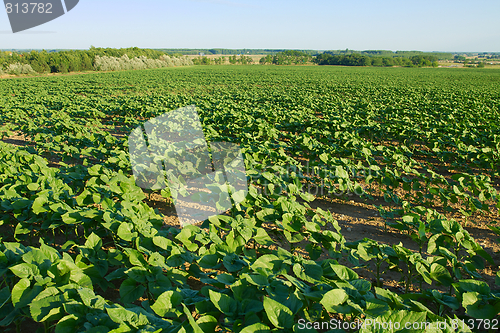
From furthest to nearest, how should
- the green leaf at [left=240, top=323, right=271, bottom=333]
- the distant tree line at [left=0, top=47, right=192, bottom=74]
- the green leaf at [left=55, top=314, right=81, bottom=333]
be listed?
1. the distant tree line at [left=0, top=47, right=192, bottom=74]
2. the green leaf at [left=55, top=314, right=81, bottom=333]
3. the green leaf at [left=240, top=323, right=271, bottom=333]

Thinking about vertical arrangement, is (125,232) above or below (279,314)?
below

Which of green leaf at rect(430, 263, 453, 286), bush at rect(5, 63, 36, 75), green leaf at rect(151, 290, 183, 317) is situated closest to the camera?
green leaf at rect(151, 290, 183, 317)

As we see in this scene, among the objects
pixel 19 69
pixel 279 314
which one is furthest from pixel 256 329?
pixel 19 69

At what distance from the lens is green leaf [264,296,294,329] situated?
1.51 m

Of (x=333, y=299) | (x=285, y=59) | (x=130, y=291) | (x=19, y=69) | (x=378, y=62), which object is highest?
(x=285, y=59)

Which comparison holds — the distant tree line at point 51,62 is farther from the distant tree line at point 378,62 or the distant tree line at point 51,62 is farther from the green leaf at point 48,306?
the distant tree line at point 378,62

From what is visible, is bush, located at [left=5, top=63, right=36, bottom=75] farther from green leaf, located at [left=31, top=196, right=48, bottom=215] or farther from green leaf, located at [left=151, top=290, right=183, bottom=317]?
green leaf, located at [left=151, top=290, right=183, bottom=317]

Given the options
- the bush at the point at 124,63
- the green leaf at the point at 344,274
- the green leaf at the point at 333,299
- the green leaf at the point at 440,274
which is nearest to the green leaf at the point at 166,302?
the green leaf at the point at 333,299

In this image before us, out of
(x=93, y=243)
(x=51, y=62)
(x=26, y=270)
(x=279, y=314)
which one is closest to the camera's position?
(x=279, y=314)

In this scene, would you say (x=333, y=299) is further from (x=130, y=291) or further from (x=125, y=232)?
(x=125, y=232)

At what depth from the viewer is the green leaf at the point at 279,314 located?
4.96 feet

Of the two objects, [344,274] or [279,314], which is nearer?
[279,314]

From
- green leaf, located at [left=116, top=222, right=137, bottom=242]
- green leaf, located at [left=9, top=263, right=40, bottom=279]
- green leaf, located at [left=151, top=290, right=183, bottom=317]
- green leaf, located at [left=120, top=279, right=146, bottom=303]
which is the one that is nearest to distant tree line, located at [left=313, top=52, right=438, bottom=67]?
green leaf, located at [left=116, top=222, right=137, bottom=242]

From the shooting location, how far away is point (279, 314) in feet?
5.07
